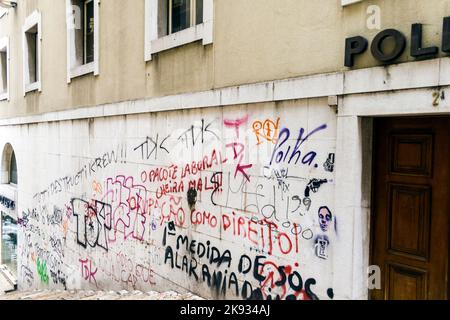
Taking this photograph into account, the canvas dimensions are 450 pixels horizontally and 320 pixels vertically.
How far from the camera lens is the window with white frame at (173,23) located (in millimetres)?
5312

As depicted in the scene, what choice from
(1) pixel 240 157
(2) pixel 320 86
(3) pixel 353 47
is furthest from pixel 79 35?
(3) pixel 353 47

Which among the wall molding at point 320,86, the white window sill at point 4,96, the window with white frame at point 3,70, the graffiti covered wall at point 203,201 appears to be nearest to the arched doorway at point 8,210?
the white window sill at point 4,96

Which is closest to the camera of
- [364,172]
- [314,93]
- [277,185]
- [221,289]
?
[364,172]

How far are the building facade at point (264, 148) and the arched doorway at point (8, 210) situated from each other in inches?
244

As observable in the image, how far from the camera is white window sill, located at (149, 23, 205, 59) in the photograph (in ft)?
17.4

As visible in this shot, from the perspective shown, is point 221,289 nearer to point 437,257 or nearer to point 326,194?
point 326,194

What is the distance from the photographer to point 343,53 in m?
3.73

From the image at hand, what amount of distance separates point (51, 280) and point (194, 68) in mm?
7381

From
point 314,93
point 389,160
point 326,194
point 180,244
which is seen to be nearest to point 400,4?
point 314,93

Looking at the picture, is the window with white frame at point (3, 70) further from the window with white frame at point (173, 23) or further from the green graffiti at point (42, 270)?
the window with white frame at point (173, 23)

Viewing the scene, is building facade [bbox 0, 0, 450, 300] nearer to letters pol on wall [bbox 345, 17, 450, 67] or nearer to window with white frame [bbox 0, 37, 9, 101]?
letters pol on wall [bbox 345, 17, 450, 67]

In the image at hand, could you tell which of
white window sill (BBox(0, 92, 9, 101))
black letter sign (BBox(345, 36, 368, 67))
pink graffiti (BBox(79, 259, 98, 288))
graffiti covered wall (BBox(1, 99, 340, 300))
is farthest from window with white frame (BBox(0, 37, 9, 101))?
black letter sign (BBox(345, 36, 368, 67))

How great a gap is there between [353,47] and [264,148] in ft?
4.57

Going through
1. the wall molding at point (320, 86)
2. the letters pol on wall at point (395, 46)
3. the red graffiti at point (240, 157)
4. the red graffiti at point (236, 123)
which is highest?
the letters pol on wall at point (395, 46)
